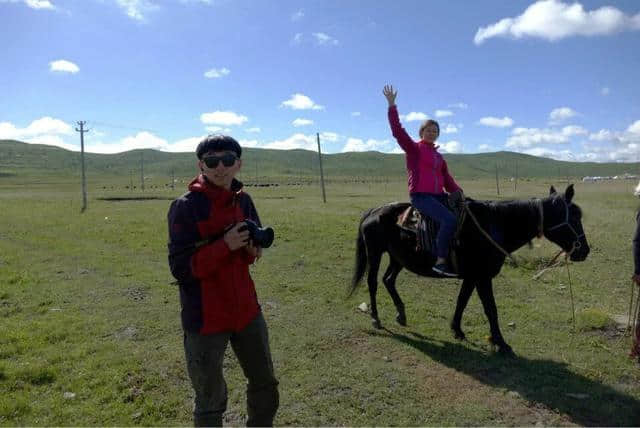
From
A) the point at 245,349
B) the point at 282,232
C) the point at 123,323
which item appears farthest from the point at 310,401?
the point at 282,232

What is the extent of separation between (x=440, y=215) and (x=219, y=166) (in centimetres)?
395

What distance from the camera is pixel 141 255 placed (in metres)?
13.4

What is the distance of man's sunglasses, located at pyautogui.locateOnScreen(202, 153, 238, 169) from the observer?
293cm

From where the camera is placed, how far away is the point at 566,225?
18.8 ft

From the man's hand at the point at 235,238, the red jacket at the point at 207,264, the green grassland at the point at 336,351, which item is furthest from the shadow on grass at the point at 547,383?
the man's hand at the point at 235,238

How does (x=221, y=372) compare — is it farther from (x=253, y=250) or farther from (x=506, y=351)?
(x=506, y=351)

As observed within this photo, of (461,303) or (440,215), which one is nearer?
(440,215)

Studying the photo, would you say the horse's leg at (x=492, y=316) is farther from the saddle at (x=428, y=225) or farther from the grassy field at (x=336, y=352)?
the saddle at (x=428, y=225)

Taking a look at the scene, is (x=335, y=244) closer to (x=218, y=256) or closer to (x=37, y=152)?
(x=218, y=256)

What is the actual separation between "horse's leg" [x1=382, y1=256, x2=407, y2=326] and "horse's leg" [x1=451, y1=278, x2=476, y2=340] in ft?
2.96

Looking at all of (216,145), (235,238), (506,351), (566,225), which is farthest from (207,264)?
(566,225)

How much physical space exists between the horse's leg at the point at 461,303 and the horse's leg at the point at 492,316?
225 millimetres

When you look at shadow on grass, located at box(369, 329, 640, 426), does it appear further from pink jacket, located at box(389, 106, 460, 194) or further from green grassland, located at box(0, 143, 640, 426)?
pink jacket, located at box(389, 106, 460, 194)

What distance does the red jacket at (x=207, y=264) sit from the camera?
2.86 meters
